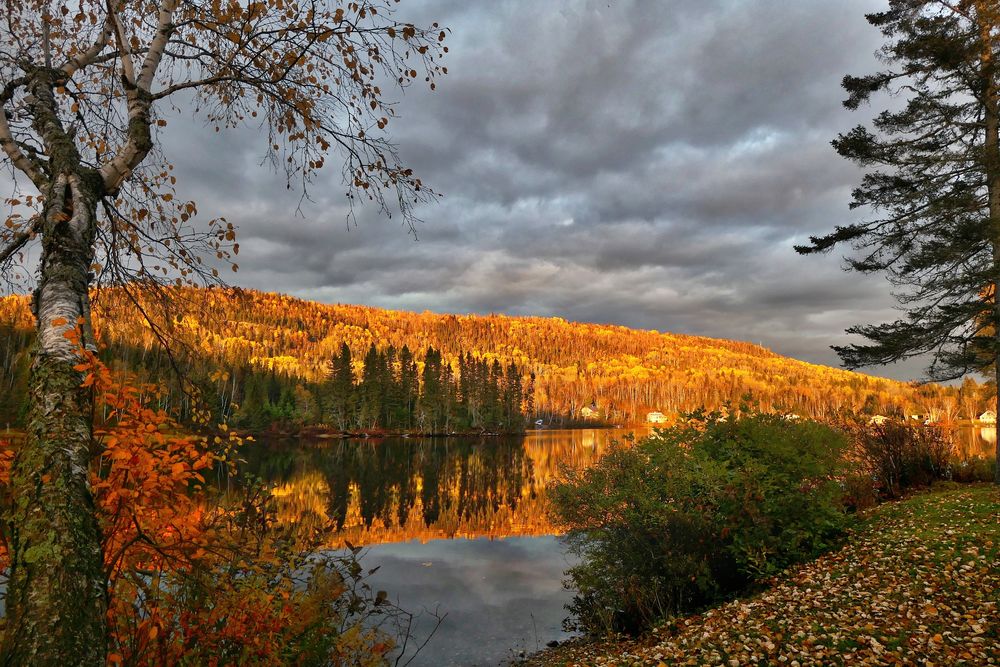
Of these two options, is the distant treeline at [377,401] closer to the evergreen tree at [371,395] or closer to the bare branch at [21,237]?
the evergreen tree at [371,395]

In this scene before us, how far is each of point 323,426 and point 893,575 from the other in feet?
323

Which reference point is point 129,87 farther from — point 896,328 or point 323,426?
point 323,426

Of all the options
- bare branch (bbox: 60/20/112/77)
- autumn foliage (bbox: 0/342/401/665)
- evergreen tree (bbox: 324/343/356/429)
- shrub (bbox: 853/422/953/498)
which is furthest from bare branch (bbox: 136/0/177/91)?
evergreen tree (bbox: 324/343/356/429)

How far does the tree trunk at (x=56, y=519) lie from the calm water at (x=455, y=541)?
4.83 meters

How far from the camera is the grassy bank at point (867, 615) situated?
588 centimetres

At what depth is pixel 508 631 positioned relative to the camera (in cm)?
1227

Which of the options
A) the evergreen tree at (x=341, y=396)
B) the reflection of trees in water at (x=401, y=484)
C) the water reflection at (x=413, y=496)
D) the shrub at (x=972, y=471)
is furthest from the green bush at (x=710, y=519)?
the evergreen tree at (x=341, y=396)

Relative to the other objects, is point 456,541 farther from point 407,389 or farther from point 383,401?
point 407,389

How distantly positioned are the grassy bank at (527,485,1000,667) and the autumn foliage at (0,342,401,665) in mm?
4295

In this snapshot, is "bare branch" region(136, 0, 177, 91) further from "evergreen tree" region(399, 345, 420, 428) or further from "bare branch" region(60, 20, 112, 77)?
"evergreen tree" region(399, 345, 420, 428)

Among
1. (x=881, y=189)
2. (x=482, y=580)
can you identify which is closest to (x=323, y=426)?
(x=482, y=580)

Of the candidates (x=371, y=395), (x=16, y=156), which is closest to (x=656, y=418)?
(x=371, y=395)

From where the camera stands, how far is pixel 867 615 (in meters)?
6.75

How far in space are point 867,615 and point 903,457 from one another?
42.4 ft
